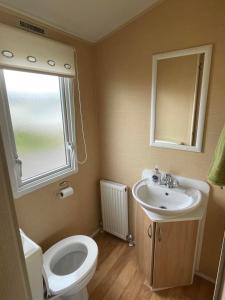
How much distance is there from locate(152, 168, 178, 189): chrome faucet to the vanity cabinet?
0.31 meters

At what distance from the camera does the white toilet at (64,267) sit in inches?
41.8

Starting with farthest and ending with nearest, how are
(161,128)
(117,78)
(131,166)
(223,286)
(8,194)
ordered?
(131,166)
(117,78)
(161,128)
(223,286)
(8,194)

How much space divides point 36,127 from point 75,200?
0.84 metres

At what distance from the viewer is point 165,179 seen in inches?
64.8

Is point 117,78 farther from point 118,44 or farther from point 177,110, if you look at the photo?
point 177,110

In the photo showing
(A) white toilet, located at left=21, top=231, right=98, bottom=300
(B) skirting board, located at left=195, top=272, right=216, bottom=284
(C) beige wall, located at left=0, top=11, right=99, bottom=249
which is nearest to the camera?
(A) white toilet, located at left=21, top=231, right=98, bottom=300

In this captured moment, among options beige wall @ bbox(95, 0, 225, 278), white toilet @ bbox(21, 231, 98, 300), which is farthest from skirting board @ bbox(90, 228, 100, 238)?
white toilet @ bbox(21, 231, 98, 300)

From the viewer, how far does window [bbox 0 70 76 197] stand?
130 cm

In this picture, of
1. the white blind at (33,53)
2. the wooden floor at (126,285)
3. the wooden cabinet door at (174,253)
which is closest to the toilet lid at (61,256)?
the wooden floor at (126,285)

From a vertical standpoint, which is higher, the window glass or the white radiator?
the window glass

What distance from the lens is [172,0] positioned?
1.38m

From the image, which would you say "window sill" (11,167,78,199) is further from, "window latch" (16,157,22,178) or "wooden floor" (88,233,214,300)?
"wooden floor" (88,233,214,300)

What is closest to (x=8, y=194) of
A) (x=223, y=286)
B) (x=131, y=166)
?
(x=223, y=286)

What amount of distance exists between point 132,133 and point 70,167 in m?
0.70
